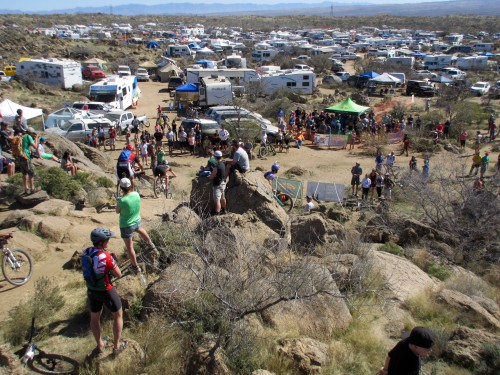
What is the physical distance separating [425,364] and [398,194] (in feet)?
35.8

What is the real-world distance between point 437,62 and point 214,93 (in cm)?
3323

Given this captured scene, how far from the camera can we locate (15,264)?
6898 millimetres

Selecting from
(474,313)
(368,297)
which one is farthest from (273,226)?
(474,313)

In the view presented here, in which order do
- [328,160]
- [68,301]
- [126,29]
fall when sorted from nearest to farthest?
[68,301]
[328,160]
[126,29]

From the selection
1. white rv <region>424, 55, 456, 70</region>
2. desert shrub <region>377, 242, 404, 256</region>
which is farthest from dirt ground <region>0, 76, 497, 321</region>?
white rv <region>424, 55, 456, 70</region>

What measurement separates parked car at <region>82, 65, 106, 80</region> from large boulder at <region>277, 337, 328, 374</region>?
38949mm

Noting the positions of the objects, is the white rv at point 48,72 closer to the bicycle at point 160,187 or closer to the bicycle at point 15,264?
the bicycle at point 160,187

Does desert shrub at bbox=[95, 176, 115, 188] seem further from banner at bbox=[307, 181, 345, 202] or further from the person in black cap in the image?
the person in black cap

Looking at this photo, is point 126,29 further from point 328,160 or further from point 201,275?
point 201,275

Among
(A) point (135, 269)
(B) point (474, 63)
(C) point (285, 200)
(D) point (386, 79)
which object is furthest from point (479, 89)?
(A) point (135, 269)

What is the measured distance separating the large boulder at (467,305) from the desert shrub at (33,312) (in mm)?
5858

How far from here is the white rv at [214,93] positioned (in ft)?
97.0

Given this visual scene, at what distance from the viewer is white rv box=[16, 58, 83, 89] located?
34.4 m

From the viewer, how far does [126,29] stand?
348 ft
